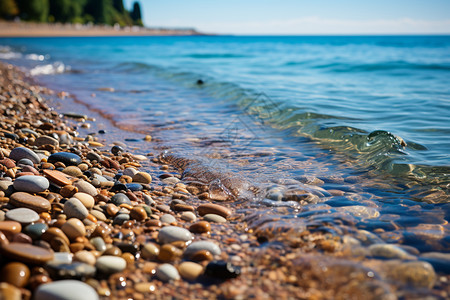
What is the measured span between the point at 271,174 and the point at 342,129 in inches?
87.0

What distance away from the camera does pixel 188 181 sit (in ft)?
12.8

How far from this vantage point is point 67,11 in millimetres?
72875

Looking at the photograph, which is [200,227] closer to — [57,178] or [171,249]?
[171,249]

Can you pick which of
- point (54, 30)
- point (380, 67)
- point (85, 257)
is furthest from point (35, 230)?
point (54, 30)

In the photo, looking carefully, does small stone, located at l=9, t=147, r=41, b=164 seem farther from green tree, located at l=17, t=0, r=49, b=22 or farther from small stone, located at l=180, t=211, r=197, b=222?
green tree, located at l=17, t=0, r=49, b=22

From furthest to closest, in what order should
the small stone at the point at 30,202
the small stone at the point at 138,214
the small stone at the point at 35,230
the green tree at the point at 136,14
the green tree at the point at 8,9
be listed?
the green tree at the point at 136,14
the green tree at the point at 8,9
the small stone at the point at 138,214
the small stone at the point at 30,202
the small stone at the point at 35,230

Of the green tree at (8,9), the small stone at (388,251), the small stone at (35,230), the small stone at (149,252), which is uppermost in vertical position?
the green tree at (8,9)

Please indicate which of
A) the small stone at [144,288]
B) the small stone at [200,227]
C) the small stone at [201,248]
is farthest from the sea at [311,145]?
the small stone at [144,288]

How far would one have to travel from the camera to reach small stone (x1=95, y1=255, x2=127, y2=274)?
2182 millimetres

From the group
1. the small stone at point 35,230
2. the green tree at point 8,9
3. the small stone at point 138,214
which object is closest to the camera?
the small stone at point 35,230

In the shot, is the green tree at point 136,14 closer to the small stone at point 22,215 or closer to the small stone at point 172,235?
the small stone at point 22,215

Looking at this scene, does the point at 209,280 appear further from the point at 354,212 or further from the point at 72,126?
the point at 72,126

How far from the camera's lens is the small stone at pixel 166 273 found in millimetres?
2209

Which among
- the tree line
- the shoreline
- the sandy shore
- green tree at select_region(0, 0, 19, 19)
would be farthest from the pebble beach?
the tree line
